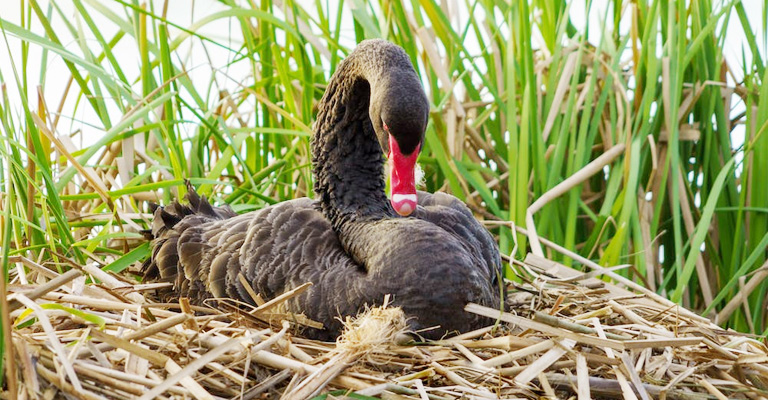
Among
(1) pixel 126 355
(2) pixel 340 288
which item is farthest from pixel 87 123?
(1) pixel 126 355

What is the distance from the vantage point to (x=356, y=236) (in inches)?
130

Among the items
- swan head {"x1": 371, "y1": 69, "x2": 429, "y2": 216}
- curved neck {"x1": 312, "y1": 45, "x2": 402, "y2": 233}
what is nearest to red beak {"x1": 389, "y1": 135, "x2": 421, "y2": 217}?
swan head {"x1": 371, "y1": 69, "x2": 429, "y2": 216}

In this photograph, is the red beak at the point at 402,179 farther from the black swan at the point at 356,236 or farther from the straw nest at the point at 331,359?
the straw nest at the point at 331,359

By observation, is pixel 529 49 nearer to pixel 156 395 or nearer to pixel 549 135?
pixel 549 135

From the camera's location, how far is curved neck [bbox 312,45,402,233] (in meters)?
3.53

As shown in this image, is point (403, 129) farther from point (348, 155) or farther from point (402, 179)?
point (348, 155)

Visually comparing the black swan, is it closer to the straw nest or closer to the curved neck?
the curved neck

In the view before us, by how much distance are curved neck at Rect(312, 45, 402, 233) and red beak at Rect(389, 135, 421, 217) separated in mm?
557

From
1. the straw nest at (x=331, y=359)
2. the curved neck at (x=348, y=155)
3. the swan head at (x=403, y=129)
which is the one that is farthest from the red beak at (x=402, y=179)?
the curved neck at (x=348, y=155)

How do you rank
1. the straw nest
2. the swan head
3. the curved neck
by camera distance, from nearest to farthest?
the straw nest, the swan head, the curved neck

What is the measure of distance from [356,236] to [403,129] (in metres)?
0.59

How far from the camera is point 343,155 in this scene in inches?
143

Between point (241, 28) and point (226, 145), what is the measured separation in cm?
70

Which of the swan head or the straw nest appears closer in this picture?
the straw nest
